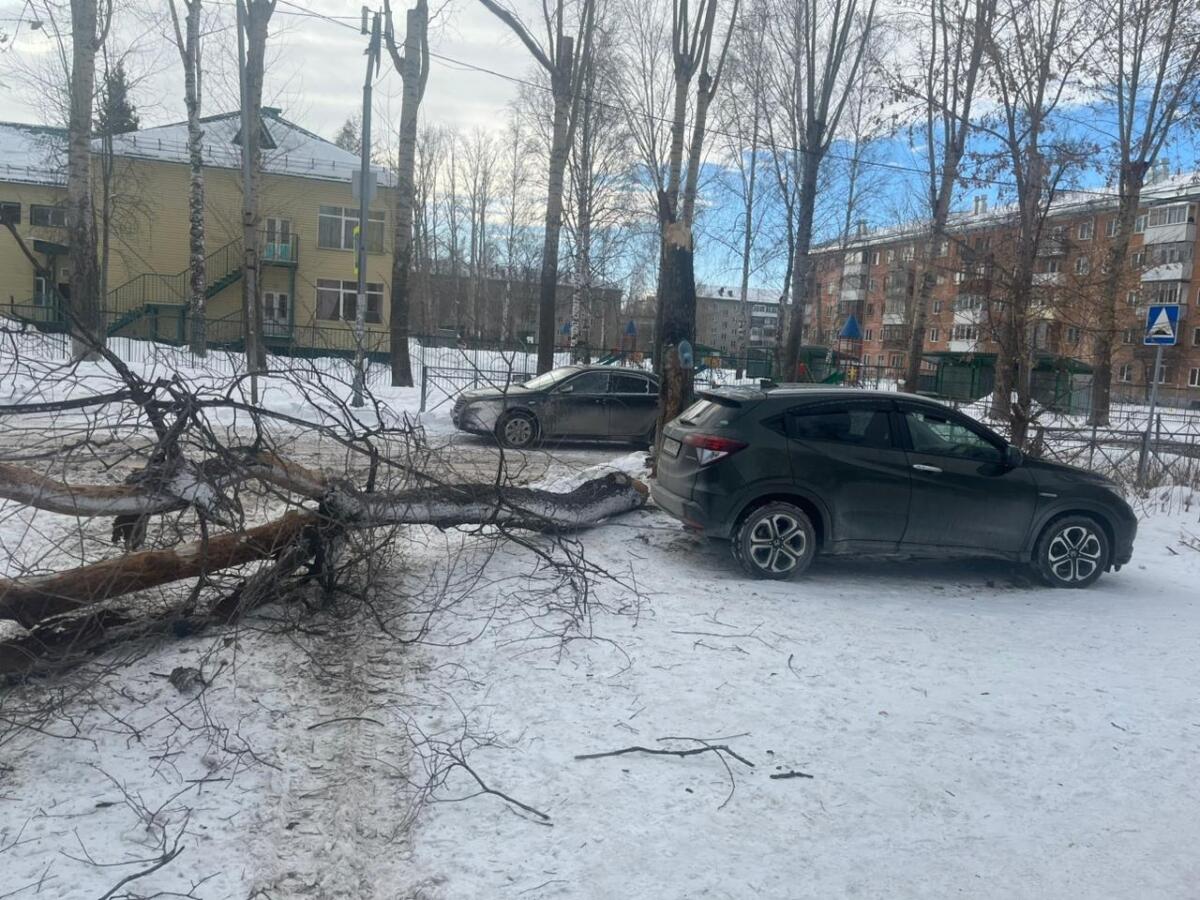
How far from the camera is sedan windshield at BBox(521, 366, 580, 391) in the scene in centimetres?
1520

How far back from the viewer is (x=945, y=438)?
7555 millimetres

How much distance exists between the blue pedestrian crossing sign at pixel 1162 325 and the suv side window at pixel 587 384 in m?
8.31

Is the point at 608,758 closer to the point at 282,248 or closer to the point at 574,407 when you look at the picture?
the point at 574,407

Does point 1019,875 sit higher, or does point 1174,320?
point 1174,320

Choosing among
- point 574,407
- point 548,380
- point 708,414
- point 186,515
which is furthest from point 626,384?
point 186,515

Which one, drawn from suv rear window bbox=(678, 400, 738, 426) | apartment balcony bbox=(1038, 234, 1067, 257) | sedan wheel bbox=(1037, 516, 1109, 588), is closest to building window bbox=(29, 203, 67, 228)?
apartment balcony bbox=(1038, 234, 1067, 257)

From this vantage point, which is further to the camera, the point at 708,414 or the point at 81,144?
the point at 81,144

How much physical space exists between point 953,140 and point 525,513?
903 inches

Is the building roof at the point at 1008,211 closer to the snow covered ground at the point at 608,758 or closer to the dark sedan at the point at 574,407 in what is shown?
the dark sedan at the point at 574,407

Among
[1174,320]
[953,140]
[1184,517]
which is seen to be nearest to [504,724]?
[1184,517]

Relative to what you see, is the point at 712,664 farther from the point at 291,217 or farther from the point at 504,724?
the point at 291,217

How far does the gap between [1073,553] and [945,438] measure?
57.8 inches

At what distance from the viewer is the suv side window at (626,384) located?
15398 millimetres

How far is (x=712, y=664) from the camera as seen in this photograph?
5262 mm
